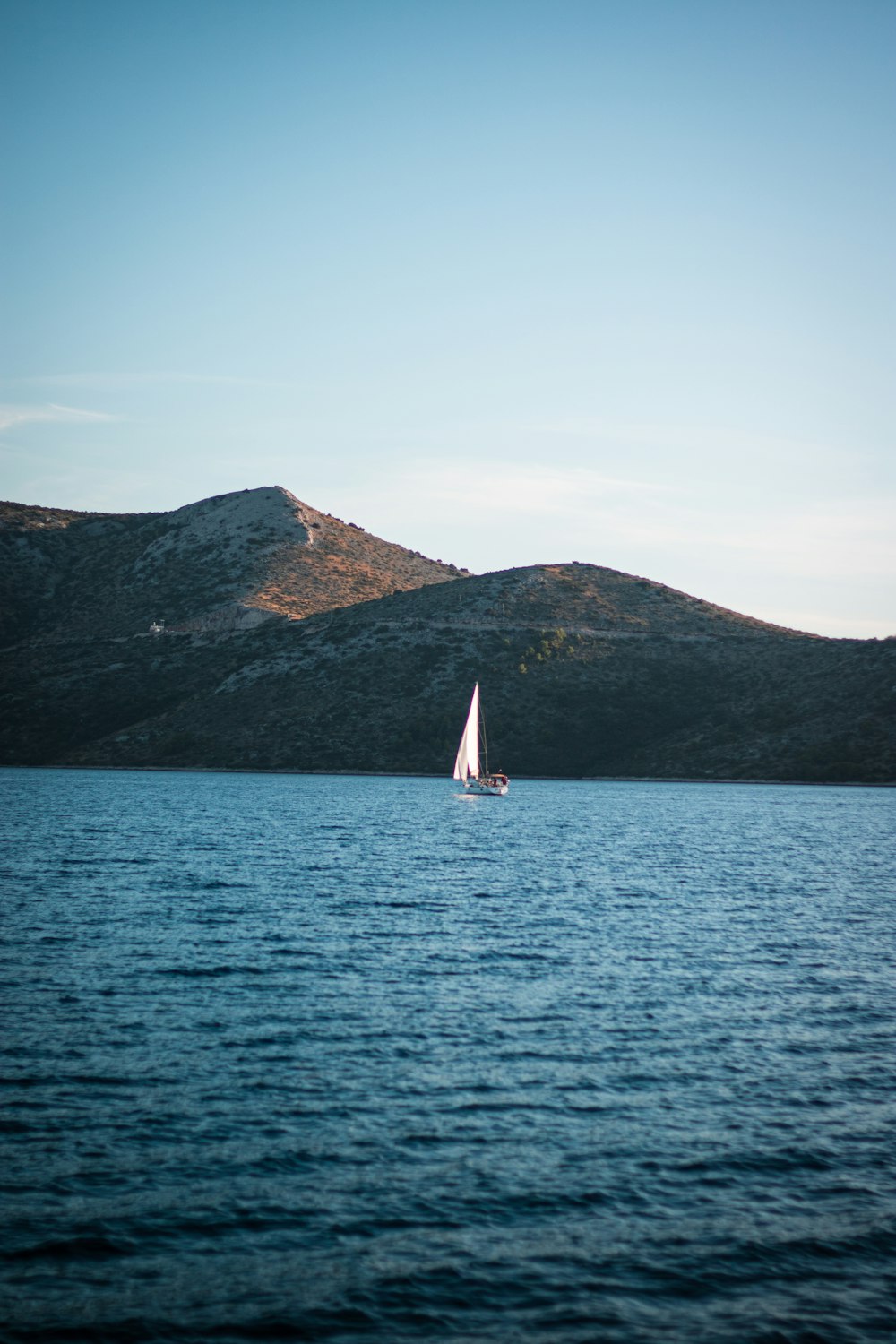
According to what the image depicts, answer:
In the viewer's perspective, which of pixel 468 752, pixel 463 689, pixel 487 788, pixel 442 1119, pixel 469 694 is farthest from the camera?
pixel 463 689

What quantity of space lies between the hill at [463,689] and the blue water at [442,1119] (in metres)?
92.8

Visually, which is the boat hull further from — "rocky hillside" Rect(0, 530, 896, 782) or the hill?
the hill

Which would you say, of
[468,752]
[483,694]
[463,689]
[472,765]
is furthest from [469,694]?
[468,752]

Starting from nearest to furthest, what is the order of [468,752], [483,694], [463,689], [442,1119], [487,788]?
[442,1119] → [468,752] → [487,788] → [463,689] → [483,694]

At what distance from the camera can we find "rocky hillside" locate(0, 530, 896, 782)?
13800cm

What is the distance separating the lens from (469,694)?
14888 cm

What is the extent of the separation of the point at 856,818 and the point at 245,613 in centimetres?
10330

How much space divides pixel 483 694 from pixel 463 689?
2684 mm

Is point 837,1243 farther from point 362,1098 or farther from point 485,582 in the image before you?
point 485,582

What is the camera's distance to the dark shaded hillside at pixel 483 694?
138m

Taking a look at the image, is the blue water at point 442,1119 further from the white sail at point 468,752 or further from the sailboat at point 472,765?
the sailboat at point 472,765

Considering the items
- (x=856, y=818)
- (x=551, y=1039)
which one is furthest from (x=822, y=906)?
(x=856, y=818)

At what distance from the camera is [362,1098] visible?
2066cm

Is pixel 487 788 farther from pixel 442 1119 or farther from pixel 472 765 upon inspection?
pixel 442 1119
